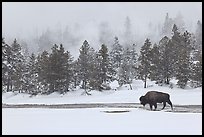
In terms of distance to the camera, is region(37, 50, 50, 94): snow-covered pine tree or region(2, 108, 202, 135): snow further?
region(37, 50, 50, 94): snow-covered pine tree

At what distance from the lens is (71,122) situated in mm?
15797

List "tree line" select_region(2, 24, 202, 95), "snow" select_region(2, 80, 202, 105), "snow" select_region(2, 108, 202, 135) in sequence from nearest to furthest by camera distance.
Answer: "snow" select_region(2, 108, 202, 135) → "snow" select_region(2, 80, 202, 105) → "tree line" select_region(2, 24, 202, 95)

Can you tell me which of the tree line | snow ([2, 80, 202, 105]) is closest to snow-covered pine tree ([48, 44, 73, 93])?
the tree line

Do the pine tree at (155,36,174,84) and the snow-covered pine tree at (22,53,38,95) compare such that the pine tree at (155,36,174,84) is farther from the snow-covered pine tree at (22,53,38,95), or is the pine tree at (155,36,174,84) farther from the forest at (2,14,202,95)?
the snow-covered pine tree at (22,53,38,95)

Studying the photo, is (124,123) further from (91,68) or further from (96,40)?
(96,40)

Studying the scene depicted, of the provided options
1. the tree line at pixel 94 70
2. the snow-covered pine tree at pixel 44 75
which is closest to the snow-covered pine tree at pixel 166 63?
the tree line at pixel 94 70

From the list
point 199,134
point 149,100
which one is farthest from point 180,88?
point 199,134

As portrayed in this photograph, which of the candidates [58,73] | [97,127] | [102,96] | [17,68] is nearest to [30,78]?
[17,68]

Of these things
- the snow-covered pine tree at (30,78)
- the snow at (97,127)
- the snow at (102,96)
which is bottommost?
the snow at (102,96)

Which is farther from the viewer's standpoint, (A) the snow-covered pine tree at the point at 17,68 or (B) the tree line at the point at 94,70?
(A) the snow-covered pine tree at the point at 17,68

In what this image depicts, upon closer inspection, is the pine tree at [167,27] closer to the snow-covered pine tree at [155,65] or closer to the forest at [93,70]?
the forest at [93,70]

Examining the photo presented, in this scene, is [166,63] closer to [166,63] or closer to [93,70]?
[166,63]

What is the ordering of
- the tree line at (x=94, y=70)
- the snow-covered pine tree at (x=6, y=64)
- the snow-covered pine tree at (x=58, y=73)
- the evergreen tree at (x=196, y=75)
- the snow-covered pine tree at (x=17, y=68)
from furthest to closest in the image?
1. the snow-covered pine tree at (x=17, y=68)
2. the snow-covered pine tree at (x=6, y=64)
3. the snow-covered pine tree at (x=58, y=73)
4. the tree line at (x=94, y=70)
5. the evergreen tree at (x=196, y=75)

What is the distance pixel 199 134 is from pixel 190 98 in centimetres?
2665
